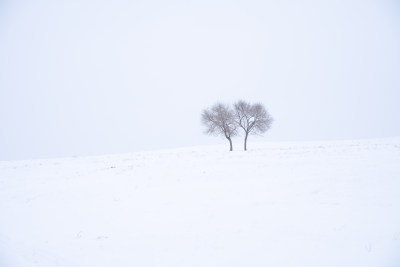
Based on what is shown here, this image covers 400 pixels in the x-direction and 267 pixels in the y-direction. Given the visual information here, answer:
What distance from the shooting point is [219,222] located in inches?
346

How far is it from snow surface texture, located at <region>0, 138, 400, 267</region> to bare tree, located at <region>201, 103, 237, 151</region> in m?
28.6

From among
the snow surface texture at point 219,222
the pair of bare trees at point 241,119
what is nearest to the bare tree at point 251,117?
the pair of bare trees at point 241,119

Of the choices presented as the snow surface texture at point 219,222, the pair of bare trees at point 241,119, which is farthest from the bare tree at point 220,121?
the snow surface texture at point 219,222

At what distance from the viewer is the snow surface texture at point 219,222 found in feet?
22.4

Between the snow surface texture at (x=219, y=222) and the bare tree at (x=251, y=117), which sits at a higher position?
the bare tree at (x=251, y=117)

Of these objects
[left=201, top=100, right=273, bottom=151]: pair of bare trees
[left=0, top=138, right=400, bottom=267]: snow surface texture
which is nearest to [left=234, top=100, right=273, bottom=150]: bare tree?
[left=201, top=100, right=273, bottom=151]: pair of bare trees

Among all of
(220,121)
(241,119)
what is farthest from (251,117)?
(220,121)

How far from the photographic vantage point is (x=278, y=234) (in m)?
7.60

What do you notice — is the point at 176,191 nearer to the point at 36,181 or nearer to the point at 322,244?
the point at 322,244

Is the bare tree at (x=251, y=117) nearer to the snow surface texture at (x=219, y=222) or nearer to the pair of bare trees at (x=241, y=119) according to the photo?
the pair of bare trees at (x=241, y=119)

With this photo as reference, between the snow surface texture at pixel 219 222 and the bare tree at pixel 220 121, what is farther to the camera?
the bare tree at pixel 220 121

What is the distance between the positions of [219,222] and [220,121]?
35186mm

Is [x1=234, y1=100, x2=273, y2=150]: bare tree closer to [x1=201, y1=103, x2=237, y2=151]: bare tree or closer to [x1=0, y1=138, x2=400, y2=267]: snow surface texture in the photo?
[x1=201, y1=103, x2=237, y2=151]: bare tree

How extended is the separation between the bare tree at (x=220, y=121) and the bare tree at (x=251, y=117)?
1.36 meters
